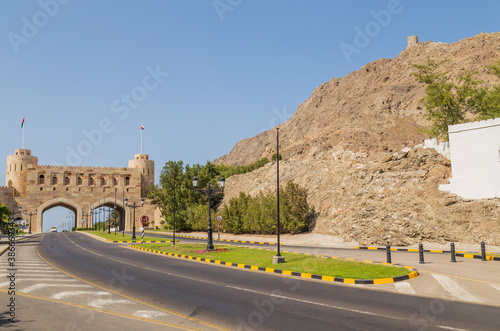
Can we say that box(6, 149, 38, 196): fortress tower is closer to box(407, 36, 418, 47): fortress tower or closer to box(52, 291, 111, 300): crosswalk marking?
box(52, 291, 111, 300): crosswalk marking

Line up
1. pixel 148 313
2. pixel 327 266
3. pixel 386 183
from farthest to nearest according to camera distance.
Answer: pixel 386 183 < pixel 327 266 < pixel 148 313

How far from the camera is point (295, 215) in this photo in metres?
41.9

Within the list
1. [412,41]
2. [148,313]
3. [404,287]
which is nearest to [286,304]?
[148,313]

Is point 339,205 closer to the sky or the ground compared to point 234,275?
closer to the sky

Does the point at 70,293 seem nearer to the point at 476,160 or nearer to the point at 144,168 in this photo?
the point at 476,160

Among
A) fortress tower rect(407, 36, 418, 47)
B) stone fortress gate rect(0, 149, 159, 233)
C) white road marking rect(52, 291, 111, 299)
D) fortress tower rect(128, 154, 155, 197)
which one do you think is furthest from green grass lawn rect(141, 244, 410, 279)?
fortress tower rect(407, 36, 418, 47)

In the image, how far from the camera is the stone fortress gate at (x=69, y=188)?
84812 mm

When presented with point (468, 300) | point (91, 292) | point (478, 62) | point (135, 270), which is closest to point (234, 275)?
point (135, 270)

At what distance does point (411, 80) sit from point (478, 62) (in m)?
19.9

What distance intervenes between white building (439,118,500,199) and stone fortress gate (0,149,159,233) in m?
68.9

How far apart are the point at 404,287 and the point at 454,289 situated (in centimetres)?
151

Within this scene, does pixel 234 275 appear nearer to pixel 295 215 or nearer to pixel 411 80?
pixel 295 215

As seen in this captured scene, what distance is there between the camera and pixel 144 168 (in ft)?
318

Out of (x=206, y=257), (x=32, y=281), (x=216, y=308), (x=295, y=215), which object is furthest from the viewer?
(x=295, y=215)
